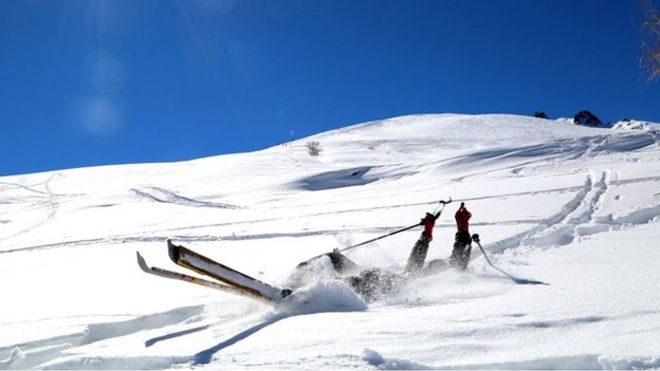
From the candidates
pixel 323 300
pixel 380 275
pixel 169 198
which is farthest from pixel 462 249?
pixel 169 198

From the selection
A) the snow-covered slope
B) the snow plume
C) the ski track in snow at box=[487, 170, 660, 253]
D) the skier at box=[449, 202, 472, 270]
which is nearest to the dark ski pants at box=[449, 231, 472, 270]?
the skier at box=[449, 202, 472, 270]

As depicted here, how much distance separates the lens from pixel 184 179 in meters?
36.4

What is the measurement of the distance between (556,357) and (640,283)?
2399 mm

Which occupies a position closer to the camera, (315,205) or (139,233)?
(139,233)

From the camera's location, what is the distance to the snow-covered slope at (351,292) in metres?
4.04

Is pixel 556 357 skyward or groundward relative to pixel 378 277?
groundward

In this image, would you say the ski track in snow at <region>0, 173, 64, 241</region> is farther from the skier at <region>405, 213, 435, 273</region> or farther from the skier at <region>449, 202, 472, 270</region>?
the skier at <region>449, 202, 472, 270</region>

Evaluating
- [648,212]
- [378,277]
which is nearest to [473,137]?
[648,212]

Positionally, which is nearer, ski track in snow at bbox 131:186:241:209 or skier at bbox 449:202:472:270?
skier at bbox 449:202:472:270

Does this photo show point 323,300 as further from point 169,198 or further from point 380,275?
point 169,198

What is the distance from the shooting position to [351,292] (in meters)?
5.84

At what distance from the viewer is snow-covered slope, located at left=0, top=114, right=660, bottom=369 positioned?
159 inches

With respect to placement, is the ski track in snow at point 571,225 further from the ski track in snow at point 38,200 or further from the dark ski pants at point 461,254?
the ski track in snow at point 38,200

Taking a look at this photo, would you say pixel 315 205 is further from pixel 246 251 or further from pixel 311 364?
pixel 311 364
